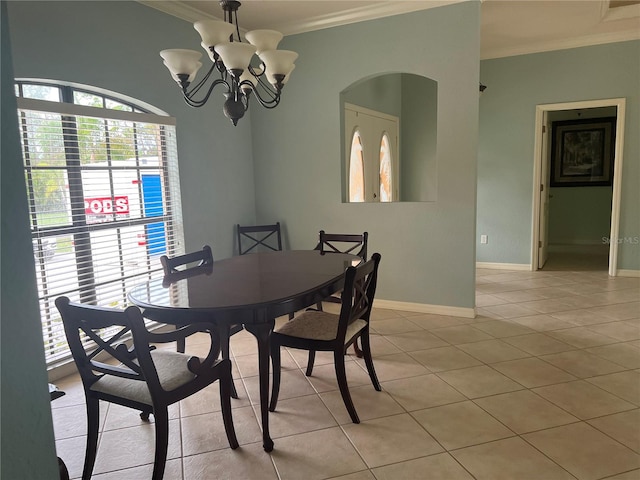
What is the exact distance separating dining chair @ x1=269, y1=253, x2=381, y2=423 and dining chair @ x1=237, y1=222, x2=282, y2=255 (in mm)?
1947

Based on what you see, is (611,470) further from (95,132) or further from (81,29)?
(81,29)

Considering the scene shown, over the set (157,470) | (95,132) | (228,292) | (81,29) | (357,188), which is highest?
(81,29)

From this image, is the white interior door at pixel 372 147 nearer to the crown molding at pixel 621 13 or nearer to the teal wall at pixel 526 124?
the teal wall at pixel 526 124

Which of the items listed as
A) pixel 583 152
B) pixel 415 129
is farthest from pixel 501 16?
pixel 583 152

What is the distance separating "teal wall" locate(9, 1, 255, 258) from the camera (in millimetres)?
2648

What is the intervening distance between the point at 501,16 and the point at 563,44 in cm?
143

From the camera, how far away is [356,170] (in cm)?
518

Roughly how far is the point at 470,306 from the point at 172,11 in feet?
11.6

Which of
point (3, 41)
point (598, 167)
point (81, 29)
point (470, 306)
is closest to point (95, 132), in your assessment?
point (81, 29)

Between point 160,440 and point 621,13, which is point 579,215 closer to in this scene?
point 621,13

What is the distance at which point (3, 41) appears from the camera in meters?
0.71

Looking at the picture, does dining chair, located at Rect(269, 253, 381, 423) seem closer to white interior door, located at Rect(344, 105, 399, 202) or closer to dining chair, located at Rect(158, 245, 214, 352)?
dining chair, located at Rect(158, 245, 214, 352)

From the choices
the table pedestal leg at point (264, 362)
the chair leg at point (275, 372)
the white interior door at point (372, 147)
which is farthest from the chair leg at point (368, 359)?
the white interior door at point (372, 147)

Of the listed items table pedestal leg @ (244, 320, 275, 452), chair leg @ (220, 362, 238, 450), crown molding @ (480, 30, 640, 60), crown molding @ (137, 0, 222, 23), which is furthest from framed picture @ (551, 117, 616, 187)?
chair leg @ (220, 362, 238, 450)
